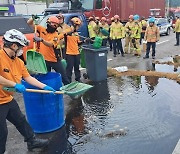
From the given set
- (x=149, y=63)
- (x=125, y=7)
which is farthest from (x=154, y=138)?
(x=125, y=7)

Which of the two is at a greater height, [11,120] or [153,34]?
[153,34]

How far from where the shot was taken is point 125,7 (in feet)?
69.2

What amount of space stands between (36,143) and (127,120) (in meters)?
1.83

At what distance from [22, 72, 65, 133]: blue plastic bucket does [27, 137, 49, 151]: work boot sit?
441 mm

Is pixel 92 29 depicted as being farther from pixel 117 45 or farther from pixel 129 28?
pixel 129 28

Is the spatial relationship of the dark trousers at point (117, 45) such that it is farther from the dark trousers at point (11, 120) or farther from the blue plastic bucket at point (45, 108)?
the dark trousers at point (11, 120)

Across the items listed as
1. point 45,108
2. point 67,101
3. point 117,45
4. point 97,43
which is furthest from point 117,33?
point 45,108

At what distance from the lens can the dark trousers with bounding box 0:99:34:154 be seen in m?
3.65

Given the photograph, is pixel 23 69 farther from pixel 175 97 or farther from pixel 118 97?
pixel 175 97

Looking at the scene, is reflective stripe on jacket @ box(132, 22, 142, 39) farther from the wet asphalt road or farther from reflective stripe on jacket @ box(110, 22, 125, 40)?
the wet asphalt road

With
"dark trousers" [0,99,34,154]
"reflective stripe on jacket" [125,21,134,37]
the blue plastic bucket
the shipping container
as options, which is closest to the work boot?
"dark trousers" [0,99,34,154]

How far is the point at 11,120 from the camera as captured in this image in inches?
155

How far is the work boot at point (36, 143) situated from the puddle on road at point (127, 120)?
462 mm

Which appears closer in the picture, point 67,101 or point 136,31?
point 67,101
